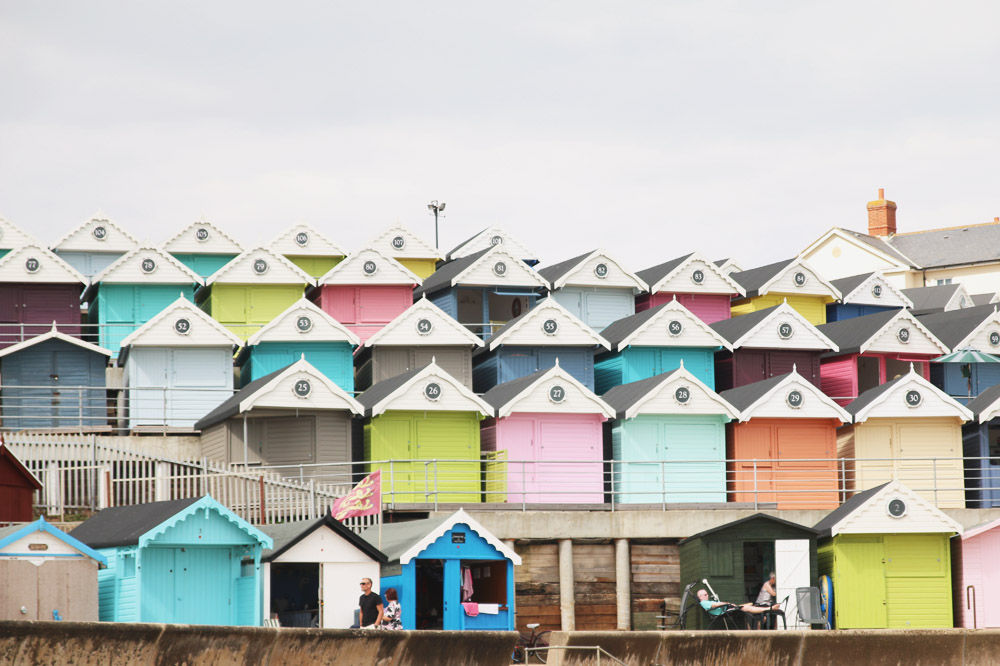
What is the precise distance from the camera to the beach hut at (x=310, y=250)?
5344 centimetres

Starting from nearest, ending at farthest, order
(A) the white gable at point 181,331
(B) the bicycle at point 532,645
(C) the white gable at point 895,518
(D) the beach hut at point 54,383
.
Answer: (B) the bicycle at point 532,645 < (C) the white gable at point 895,518 < (D) the beach hut at point 54,383 < (A) the white gable at point 181,331

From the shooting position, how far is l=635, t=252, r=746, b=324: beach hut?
51562 millimetres

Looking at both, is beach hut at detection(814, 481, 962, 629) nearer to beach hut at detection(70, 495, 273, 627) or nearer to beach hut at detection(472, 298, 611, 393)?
beach hut at detection(472, 298, 611, 393)

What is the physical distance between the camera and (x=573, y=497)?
3884 cm

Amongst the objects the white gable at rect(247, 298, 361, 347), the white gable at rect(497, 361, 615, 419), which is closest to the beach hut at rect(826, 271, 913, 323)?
the white gable at rect(497, 361, 615, 419)

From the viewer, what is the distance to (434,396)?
39031 millimetres

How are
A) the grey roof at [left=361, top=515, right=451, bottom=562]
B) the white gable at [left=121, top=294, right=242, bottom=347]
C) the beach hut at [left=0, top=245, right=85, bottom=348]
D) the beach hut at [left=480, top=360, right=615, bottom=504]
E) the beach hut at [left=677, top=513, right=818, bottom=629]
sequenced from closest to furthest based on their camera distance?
1. the grey roof at [left=361, top=515, right=451, bottom=562]
2. the beach hut at [left=677, top=513, right=818, bottom=629]
3. the beach hut at [left=480, top=360, right=615, bottom=504]
4. the white gable at [left=121, top=294, right=242, bottom=347]
5. the beach hut at [left=0, top=245, right=85, bottom=348]

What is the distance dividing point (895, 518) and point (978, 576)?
104 inches

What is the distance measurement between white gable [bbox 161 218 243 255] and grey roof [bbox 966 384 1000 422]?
983 inches

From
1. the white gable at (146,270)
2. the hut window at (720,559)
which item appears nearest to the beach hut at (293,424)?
the white gable at (146,270)

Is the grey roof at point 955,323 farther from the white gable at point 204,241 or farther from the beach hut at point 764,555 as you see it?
the white gable at point 204,241

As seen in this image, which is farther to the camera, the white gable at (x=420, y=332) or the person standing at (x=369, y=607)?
the white gable at (x=420, y=332)

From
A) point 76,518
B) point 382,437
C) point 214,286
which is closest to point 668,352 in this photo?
point 382,437

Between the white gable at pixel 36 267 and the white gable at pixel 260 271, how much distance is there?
440cm
